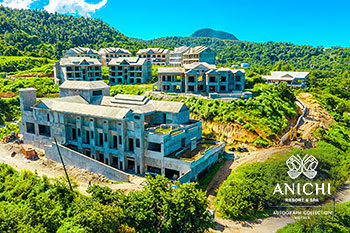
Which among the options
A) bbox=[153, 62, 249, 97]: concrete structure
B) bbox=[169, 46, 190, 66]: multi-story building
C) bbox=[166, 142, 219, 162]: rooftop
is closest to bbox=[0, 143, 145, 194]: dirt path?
bbox=[166, 142, 219, 162]: rooftop

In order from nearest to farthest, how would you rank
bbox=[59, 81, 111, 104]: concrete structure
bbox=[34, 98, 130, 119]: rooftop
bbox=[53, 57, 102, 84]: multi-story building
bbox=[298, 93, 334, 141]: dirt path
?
bbox=[34, 98, 130, 119]: rooftop
bbox=[59, 81, 111, 104]: concrete structure
bbox=[298, 93, 334, 141]: dirt path
bbox=[53, 57, 102, 84]: multi-story building

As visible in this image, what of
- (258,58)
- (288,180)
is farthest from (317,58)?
(288,180)

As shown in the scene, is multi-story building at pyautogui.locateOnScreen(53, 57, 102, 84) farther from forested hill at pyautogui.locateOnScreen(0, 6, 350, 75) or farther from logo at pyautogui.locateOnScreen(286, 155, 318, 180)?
logo at pyautogui.locateOnScreen(286, 155, 318, 180)

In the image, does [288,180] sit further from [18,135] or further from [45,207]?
[18,135]

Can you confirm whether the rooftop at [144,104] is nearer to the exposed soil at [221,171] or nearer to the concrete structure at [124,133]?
the concrete structure at [124,133]

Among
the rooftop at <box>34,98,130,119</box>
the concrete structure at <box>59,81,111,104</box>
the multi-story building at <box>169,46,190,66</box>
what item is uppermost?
the multi-story building at <box>169,46,190,66</box>
